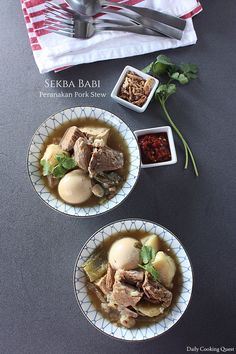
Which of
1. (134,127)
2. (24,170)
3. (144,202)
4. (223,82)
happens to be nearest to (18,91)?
(24,170)

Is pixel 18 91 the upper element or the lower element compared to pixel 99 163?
upper

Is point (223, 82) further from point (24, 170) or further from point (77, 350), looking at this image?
point (77, 350)

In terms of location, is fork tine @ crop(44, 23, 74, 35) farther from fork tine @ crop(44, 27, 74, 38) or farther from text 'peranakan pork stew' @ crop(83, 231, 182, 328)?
text 'peranakan pork stew' @ crop(83, 231, 182, 328)

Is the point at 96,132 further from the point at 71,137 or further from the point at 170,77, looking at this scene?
the point at 170,77

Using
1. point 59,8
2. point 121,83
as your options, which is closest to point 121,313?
point 121,83

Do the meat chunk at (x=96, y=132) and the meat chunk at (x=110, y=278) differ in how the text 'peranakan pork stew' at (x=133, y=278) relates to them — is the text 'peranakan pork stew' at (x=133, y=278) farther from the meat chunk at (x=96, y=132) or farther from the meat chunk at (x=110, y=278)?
the meat chunk at (x=96, y=132)

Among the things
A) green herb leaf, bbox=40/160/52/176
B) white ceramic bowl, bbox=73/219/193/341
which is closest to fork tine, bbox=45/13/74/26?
green herb leaf, bbox=40/160/52/176
